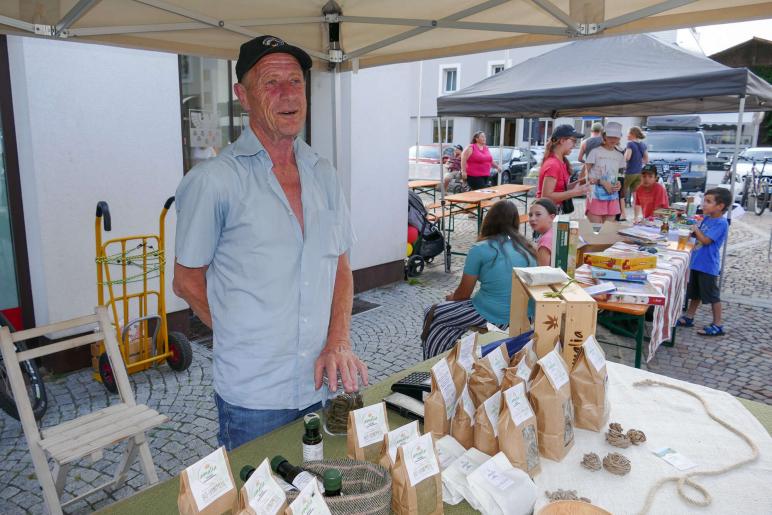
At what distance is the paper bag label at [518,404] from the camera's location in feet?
5.00

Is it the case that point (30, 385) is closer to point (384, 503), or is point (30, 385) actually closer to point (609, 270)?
point (384, 503)

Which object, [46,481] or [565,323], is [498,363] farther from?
[46,481]

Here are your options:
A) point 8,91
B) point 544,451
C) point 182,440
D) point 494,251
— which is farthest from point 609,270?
point 8,91

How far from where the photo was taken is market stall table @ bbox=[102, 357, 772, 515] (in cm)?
149

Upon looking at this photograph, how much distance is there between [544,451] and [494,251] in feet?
6.95

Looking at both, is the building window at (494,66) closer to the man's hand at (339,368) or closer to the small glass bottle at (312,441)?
the man's hand at (339,368)

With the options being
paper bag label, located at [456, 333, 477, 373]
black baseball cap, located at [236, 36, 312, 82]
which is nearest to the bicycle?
black baseball cap, located at [236, 36, 312, 82]

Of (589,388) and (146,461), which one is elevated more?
(589,388)

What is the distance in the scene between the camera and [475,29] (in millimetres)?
3227

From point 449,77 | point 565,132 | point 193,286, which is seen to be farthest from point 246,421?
point 449,77

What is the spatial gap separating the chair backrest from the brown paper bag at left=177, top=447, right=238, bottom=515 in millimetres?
1699

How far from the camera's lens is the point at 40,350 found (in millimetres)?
2734

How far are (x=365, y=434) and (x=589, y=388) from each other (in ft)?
2.55

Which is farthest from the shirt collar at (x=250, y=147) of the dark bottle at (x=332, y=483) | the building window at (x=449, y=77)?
the building window at (x=449, y=77)
